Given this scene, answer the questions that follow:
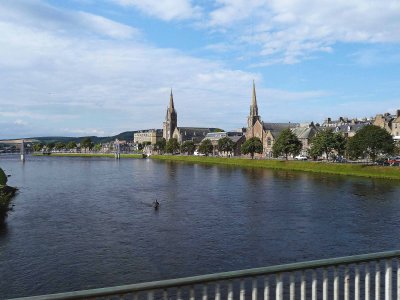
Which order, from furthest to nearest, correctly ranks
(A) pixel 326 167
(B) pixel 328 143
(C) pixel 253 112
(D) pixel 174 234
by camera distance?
(C) pixel 253 112, (B) pixel 328 143, (A) pixel 326 167, (D) pixel 174 234

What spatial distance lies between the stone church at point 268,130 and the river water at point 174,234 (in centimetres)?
9862

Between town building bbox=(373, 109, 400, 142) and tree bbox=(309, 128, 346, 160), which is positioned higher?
town building bbox=(373, 109, 400, 142)

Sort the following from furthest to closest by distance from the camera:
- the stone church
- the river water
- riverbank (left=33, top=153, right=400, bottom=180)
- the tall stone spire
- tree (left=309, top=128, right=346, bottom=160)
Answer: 1. the tall stone spire
2. the stone church
3. tree (left=309, top=128, right=346, bottom=160)
4. riverbank (left=33, top=153, right=400, bottom=180)
5. the river water

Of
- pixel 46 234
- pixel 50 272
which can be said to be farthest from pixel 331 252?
pixel 46 234

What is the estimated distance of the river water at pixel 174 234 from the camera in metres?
24.2

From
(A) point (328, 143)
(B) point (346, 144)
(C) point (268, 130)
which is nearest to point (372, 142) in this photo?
(B) point (346, 144)

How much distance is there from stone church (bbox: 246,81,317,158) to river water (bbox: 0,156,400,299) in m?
98.6

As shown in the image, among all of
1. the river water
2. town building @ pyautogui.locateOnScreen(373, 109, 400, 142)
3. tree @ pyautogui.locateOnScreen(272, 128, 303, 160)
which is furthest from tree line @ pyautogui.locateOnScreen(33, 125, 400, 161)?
the river water

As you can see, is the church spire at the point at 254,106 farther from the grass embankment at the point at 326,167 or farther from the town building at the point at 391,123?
the town building at the point at 391,123

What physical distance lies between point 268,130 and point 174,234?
153 m

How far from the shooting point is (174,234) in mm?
33188

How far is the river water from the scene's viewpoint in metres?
24.2

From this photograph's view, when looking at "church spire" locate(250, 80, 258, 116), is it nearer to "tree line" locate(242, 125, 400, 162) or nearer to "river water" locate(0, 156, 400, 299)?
"tree line" locate(242, 125, 400, 162)

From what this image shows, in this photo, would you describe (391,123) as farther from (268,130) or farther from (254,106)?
(254,106)
